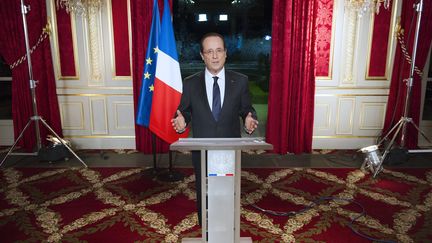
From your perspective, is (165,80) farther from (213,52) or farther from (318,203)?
(318,203)

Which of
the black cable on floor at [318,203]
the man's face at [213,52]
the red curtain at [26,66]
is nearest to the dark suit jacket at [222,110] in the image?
the man's face at [213,52]

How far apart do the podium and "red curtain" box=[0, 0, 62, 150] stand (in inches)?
132

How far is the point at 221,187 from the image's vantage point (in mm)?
1721

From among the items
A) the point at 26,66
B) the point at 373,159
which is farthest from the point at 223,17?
the point at 373,159

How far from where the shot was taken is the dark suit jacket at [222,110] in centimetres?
197

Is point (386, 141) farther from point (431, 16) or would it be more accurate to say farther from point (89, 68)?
point (89, 68)

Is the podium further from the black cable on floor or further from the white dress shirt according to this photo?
the black cable on floor

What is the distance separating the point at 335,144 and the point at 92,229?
3.33 meters

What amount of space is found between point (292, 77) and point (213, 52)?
264 cm

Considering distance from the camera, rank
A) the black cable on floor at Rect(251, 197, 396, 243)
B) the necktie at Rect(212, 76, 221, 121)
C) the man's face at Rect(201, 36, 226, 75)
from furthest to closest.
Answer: the black cable on floor at Rect(251, 197, 396, 243)
the necktie at Rect(212, 76, 221, 121)
the man's face at Rect(201, 36, 226, 75)

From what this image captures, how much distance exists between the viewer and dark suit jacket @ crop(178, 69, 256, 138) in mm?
1975

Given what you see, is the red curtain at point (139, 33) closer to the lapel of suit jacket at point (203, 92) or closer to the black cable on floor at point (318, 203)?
the black cable on floor at point (318, 203)

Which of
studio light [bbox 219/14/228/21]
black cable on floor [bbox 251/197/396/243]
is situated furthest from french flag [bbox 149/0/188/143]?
studio light [bbox 219/14/228/21]

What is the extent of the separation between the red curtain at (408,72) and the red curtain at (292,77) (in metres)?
1.04
